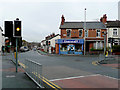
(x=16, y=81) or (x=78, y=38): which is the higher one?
(x=78, y=38)

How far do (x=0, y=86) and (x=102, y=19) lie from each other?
119 feet

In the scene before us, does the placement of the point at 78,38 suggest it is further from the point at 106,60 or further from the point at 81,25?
the point at 106,60

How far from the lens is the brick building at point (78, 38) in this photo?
3562cm

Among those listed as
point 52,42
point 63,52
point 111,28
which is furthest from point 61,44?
point 52,42

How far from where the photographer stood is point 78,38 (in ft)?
120

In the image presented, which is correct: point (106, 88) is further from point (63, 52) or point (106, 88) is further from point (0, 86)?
point (63, 52)

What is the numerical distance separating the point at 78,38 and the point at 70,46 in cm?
290

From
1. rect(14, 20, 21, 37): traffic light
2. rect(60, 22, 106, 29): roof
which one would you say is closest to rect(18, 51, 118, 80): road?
rect(14, 20, 21, 37): traffic light

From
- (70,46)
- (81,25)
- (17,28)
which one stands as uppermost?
Answer: (81,25)

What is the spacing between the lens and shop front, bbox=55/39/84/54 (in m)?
35.3

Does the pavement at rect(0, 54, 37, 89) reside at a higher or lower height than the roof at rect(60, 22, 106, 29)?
lower

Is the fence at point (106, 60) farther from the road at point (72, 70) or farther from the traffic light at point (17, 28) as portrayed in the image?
the traffic light at point (17, 28)

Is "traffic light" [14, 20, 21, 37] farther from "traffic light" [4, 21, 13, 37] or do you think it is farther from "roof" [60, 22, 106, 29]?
"roof" [60, 22, 106, 29]

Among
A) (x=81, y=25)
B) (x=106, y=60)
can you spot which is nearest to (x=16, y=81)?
(x=106, y=60)
